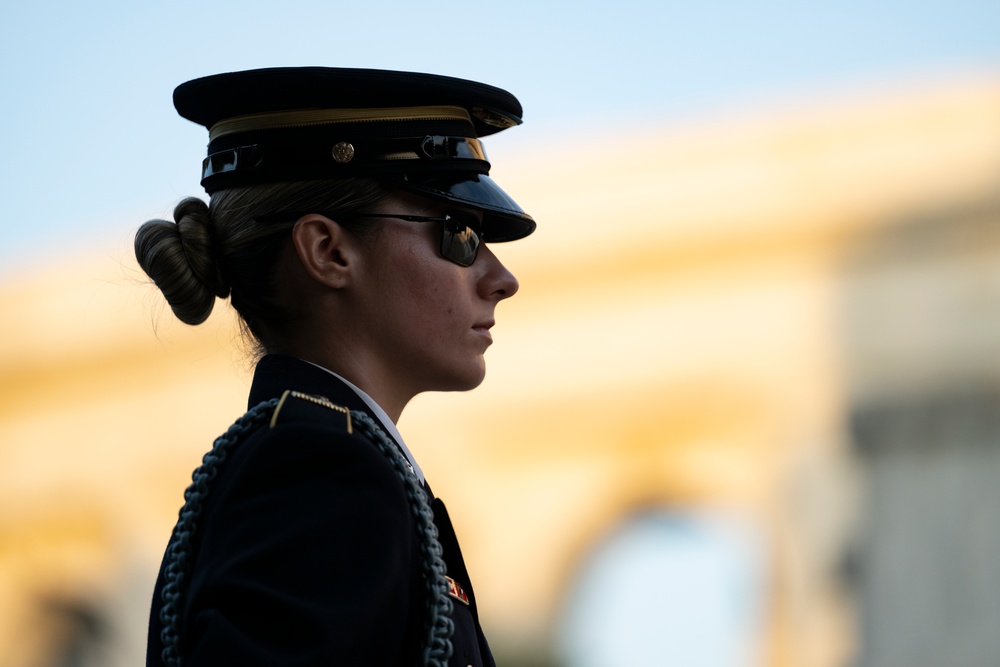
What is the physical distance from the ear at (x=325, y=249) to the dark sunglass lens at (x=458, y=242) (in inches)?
5.4

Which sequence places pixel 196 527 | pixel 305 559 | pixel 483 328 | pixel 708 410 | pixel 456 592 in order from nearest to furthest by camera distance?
pixel 305 559, pixel 196 527, pixel 456 592, pixel 483 328, pixel 708 410

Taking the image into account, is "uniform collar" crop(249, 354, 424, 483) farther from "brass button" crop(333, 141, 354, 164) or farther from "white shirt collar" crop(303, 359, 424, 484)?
"brass button" crop(333, 141, 354, 164)

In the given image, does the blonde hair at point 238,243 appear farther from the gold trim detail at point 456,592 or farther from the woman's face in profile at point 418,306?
the gold trim detail at point 456,592

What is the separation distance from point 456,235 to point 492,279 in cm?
9

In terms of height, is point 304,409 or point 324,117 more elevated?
point 324,117

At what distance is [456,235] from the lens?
1.81 m

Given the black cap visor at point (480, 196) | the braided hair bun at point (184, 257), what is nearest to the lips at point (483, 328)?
the black cap visor at point (480, 196)

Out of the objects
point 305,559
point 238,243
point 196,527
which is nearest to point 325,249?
point 238,243

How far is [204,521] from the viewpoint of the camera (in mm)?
1520

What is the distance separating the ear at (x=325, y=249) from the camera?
5.72 ft

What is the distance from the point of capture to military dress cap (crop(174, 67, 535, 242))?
1.77 m

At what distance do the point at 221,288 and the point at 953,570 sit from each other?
589 centimetres

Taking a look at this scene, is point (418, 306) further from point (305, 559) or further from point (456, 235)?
point (305, 559)

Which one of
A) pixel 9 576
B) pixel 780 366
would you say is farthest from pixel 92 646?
pixel 780 366
